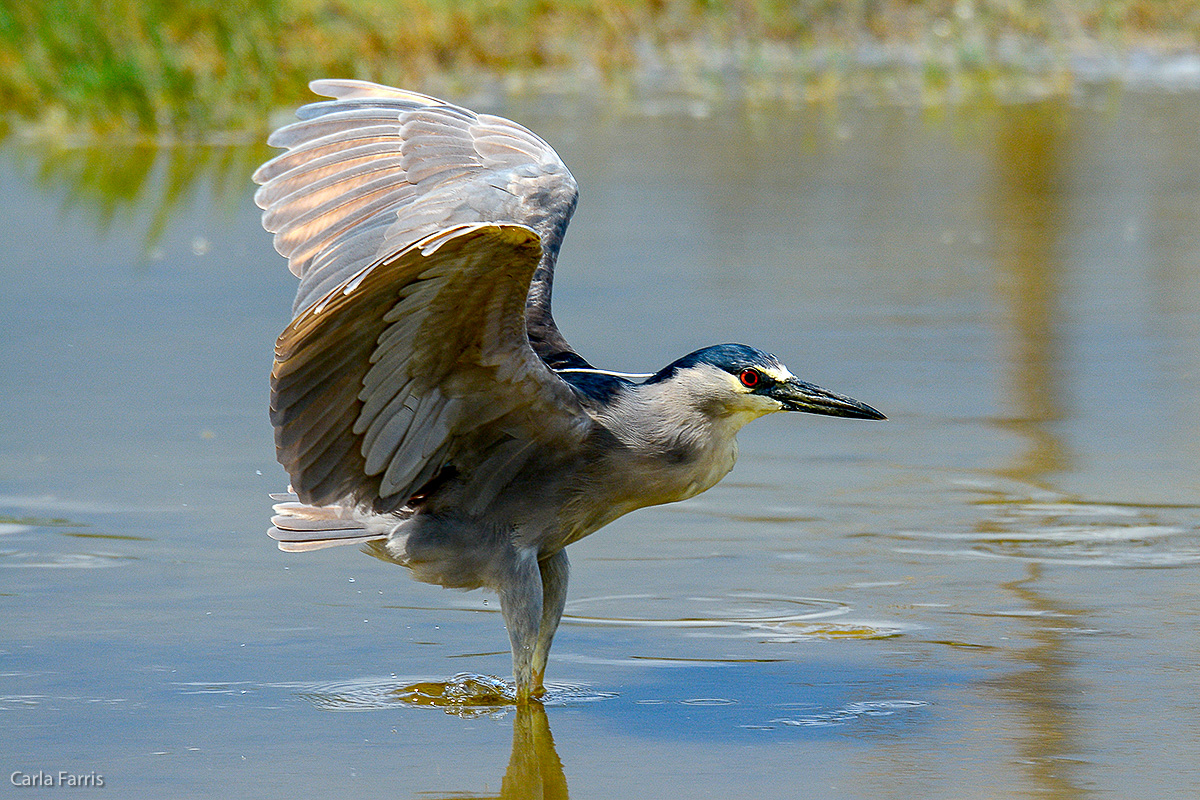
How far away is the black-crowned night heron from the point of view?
→ 384cm

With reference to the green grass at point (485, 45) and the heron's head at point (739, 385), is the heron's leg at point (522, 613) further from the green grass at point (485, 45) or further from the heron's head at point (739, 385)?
the green grass at point (485, 45)

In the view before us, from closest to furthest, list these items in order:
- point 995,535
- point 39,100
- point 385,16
A: point 995,535, point 39,100, point 385,16

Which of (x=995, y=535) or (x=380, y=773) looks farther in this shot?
(x=995, y=535)

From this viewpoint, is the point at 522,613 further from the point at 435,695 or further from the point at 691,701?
the point at 691,701

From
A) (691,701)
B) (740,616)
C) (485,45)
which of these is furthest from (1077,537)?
(485,45)

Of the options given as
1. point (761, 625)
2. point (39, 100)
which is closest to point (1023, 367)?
point (761, 625)

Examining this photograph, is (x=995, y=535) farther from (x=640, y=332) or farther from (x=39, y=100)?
(x=39, y=100)

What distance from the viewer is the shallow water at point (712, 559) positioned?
3.86 meters

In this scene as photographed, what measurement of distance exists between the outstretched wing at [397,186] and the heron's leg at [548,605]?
1.52 feet

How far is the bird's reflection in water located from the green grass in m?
9.89

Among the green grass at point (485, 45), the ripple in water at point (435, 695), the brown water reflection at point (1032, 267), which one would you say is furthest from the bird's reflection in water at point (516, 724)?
the green grass at point (485, 45)

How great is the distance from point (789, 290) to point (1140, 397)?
221 centimetres

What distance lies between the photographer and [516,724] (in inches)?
160

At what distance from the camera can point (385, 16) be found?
17547 mm
